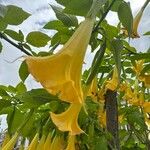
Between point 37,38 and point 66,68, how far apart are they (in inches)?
23.6

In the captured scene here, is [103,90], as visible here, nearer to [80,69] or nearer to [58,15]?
[58,15]

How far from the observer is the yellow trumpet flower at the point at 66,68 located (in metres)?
0.56

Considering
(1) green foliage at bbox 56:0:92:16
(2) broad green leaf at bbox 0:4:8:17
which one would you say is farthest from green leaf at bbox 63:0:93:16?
(2) broad green leaf at bbox 0:4:8:17

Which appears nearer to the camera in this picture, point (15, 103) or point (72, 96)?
point (72, 96)

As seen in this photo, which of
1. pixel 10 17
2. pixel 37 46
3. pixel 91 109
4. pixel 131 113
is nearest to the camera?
pixel 10 17

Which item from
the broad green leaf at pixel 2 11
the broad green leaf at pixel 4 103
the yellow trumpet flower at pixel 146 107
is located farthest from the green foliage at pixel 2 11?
the yellow trumpet flower at pixel 146 107

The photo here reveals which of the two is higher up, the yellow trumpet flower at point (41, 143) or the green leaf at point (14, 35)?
the green leaf at point (14, 35)

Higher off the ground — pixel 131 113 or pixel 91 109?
pixel 91 109

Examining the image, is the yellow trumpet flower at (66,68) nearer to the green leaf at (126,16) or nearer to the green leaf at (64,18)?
the green leaf at (126,16)

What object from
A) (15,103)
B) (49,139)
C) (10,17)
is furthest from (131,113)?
(10,17)

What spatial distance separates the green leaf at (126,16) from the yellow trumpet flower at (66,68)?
19 centimetres

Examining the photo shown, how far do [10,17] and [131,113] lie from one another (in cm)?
66

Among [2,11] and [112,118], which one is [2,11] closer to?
[2,11]

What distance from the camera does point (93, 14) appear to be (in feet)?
2.08
